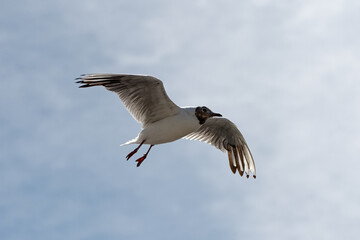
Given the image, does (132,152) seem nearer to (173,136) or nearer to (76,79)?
(173,136)

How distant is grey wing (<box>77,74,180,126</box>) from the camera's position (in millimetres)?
14211

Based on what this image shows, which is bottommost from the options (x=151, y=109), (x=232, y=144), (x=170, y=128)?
(x=170, y=128)

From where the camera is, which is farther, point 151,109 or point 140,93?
point 151,109

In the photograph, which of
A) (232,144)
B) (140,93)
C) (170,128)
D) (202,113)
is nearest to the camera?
(140,93)

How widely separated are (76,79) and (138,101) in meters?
1.50

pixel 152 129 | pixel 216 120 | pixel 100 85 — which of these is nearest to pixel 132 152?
pixel 152 129

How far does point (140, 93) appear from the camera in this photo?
14.5 metres

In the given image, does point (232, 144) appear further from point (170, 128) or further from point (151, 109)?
point (151, 109)

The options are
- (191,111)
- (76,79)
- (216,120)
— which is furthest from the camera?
(216,120)

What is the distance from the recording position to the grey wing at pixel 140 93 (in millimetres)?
14211

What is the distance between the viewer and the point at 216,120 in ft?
55.7

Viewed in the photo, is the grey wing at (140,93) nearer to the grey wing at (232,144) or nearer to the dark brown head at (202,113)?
the dark brown head at (202,113)

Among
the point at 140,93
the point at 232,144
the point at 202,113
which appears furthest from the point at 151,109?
the point at 232,144

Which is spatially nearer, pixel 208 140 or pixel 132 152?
pixel 132 152
